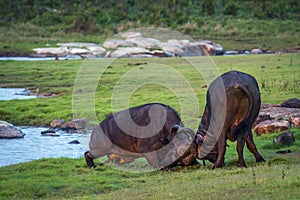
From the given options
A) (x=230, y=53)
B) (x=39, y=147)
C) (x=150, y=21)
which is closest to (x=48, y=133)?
(x=39, y=147)

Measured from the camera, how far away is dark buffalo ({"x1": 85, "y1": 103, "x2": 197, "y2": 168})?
10.3 metres

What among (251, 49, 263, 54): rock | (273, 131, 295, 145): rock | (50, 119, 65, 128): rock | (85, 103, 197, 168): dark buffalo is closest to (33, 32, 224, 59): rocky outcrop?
(251, 49, 263, 54): rock

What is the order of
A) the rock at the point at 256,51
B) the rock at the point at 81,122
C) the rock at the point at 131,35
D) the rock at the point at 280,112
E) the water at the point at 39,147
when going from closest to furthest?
the water at the point at 39,147 < the rock at the point at 280,112 < the rock at the point at 81,122 < the rock at the point at 256,51 < the rock at the point at 131,35

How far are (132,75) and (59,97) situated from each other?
16.5ft

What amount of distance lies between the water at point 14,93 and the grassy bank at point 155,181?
1100 centimetres

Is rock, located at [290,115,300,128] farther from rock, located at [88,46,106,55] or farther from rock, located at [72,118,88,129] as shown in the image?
rock, located at [88,46,106,55]

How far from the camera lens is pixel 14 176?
416 inches

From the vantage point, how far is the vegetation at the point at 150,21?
45281 mm

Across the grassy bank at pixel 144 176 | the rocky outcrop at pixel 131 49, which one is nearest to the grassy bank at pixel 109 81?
the grassy bank at pixel 144 176

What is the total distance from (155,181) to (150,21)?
143 feet

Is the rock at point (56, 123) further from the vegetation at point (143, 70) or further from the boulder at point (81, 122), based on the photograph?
the vegetation at point (143, 70)

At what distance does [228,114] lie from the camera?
10102 millimetres

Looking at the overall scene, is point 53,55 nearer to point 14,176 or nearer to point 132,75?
point 132,75

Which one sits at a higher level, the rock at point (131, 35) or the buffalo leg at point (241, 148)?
the buffalo leg at point (241, 148)
